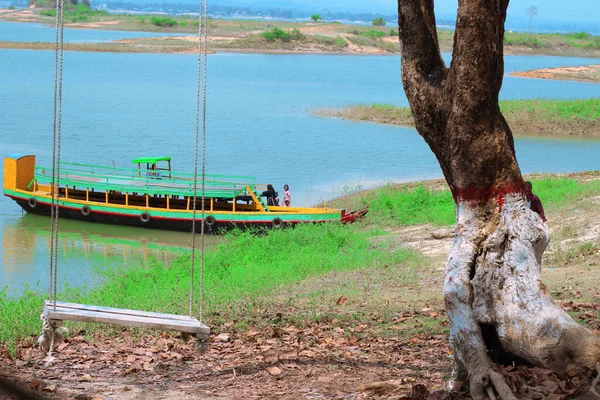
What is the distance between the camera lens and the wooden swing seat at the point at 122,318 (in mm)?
6371

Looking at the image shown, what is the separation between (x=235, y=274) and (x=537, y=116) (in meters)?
29.6

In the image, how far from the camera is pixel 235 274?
1320 centimetres

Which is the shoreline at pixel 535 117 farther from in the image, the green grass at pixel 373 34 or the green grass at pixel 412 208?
the green grass at pixel 373 34

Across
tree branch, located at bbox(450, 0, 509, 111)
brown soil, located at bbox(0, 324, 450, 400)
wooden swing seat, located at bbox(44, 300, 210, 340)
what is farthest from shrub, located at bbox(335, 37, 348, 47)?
tree branch, located at bbox(450, 0, 509, 111)

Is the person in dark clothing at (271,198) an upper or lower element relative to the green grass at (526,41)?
lower

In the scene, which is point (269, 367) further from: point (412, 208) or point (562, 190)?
point (562, 190)

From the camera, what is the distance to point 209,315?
907 cm

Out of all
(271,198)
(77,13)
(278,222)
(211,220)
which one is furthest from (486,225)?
(77,13)

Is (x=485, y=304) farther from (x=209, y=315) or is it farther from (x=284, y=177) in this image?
(x=284, y=177)

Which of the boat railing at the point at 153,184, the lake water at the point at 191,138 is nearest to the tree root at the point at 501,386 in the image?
the lake water at the point at 191,138

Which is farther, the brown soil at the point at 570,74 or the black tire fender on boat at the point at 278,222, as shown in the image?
the brown soil at the point at 570,74

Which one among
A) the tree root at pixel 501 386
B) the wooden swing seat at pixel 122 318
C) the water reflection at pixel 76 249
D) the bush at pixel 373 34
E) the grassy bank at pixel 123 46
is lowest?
the water reflection at pixel 76 249

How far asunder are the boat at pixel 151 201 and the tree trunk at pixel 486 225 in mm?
13242

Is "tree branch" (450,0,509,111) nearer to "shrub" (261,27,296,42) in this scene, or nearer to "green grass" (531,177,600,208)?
"green grass" (531,177,600,208)
